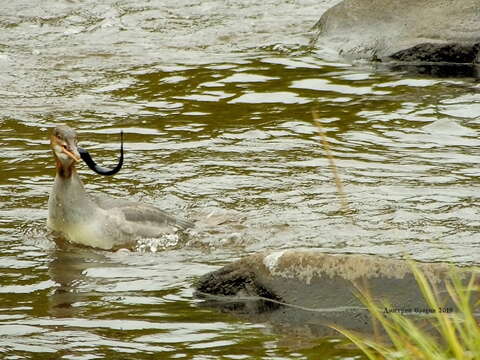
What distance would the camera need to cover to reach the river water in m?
7.72

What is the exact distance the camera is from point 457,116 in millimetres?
12977

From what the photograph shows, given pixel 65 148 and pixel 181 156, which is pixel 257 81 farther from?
pixel 65 148

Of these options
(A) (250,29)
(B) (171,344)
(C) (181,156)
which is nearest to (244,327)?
(B) (171,344)

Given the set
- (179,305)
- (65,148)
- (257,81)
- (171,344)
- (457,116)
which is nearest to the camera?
(171,344)

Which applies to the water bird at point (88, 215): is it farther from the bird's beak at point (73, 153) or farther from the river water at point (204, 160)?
the river water at point (204, 160)

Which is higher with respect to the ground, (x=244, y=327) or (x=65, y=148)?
(x=65, y=148)

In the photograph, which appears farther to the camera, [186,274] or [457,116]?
[457,116]

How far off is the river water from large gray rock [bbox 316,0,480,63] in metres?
0.38

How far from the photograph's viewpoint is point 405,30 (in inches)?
614

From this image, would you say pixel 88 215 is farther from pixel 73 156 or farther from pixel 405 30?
pixel 405 30

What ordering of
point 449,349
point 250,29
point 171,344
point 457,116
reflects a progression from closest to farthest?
point 449,349, point 171,344, point 457,116, point 250,29

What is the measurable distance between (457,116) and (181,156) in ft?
9.95

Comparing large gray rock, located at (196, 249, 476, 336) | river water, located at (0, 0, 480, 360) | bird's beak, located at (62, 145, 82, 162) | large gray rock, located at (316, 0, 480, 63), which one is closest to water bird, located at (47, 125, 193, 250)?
bird's beak, located at (62, 145, 82, 162)

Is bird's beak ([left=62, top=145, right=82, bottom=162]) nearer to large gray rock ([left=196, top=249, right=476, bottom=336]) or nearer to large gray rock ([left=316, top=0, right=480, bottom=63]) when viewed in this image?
large gray rock ([left=196, top=249, right=476, bottom=336])
